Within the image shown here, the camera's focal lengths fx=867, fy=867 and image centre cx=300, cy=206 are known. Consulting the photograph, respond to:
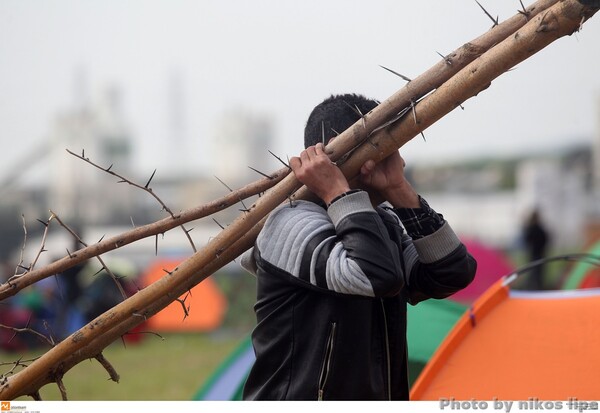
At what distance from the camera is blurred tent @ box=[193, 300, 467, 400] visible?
3.73m

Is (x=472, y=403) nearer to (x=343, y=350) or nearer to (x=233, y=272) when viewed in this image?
(x=343, y=350)

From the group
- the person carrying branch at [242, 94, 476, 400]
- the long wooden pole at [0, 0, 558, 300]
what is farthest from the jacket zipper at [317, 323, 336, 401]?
the long wooden pole at [0, 0, 558, 300]

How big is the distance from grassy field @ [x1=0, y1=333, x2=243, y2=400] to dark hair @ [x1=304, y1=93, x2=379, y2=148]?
146 inches

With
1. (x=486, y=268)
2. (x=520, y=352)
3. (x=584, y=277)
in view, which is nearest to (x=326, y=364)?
(x=520, y=352)

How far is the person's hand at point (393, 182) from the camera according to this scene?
2.01 meters

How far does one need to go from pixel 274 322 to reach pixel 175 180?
13.3m

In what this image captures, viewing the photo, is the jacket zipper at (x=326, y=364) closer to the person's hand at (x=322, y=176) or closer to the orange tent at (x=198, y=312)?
the person's hand at (x=322, y=176)

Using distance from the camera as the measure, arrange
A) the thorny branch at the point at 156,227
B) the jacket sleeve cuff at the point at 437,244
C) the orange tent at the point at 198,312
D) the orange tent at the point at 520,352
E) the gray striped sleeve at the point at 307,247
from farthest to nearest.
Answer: the orange tent at the point at 198,312
the orange tent at the point at 520,352
the thorny branch at the point at 156,227
the jacket sleeve cuff at the point at 437,244
the gray striped sleeve at the point at 307,247

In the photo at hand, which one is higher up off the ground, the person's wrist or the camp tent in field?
the person's wrist

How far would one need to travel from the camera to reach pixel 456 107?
1.94m

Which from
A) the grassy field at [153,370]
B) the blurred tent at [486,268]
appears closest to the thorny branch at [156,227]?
the grassy field at [153,370]

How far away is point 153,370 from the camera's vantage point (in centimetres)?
776

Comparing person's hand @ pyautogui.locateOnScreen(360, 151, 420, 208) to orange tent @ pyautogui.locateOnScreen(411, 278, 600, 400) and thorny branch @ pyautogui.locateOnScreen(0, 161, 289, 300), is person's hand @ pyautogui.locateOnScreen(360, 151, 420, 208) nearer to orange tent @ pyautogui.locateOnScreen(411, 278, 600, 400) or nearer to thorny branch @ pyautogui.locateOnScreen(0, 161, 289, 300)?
thorny branch @ pyautogui.locateOnScreen(0, 161, 289, 300)

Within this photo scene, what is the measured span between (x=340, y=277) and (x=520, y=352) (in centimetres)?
145
